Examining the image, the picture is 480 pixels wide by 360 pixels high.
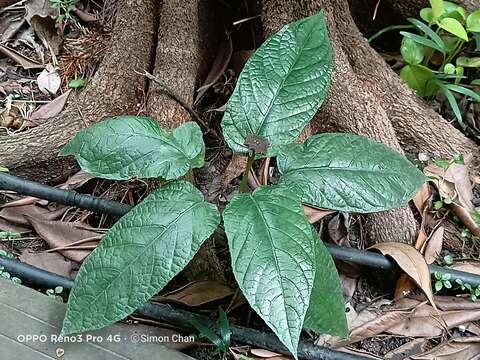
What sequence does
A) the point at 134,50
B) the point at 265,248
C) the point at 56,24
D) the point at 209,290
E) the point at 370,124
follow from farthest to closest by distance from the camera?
the point at 56,24 → the point at 134,50 → the point at 370,124 → the point at 209,290 → the point at 265,248

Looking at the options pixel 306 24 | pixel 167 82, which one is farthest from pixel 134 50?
pixel 306 24

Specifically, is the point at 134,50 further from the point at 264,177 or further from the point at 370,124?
the point at 370,124

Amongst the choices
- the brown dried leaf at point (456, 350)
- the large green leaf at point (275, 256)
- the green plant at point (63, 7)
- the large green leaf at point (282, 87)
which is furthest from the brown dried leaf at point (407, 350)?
the green plant at point (63, 7)

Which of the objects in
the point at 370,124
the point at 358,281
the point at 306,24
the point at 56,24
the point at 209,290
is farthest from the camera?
the point at 56,24

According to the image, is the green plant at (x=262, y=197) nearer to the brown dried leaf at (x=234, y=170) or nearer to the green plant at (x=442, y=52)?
the brown dried leaf at (x=234, y=170)

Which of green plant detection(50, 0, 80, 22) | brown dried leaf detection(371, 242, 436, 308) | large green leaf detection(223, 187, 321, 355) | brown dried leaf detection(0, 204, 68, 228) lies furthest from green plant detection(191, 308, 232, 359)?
green plant detection(50, 0, 80, 22)

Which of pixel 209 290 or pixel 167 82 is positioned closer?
pixel 209 290
